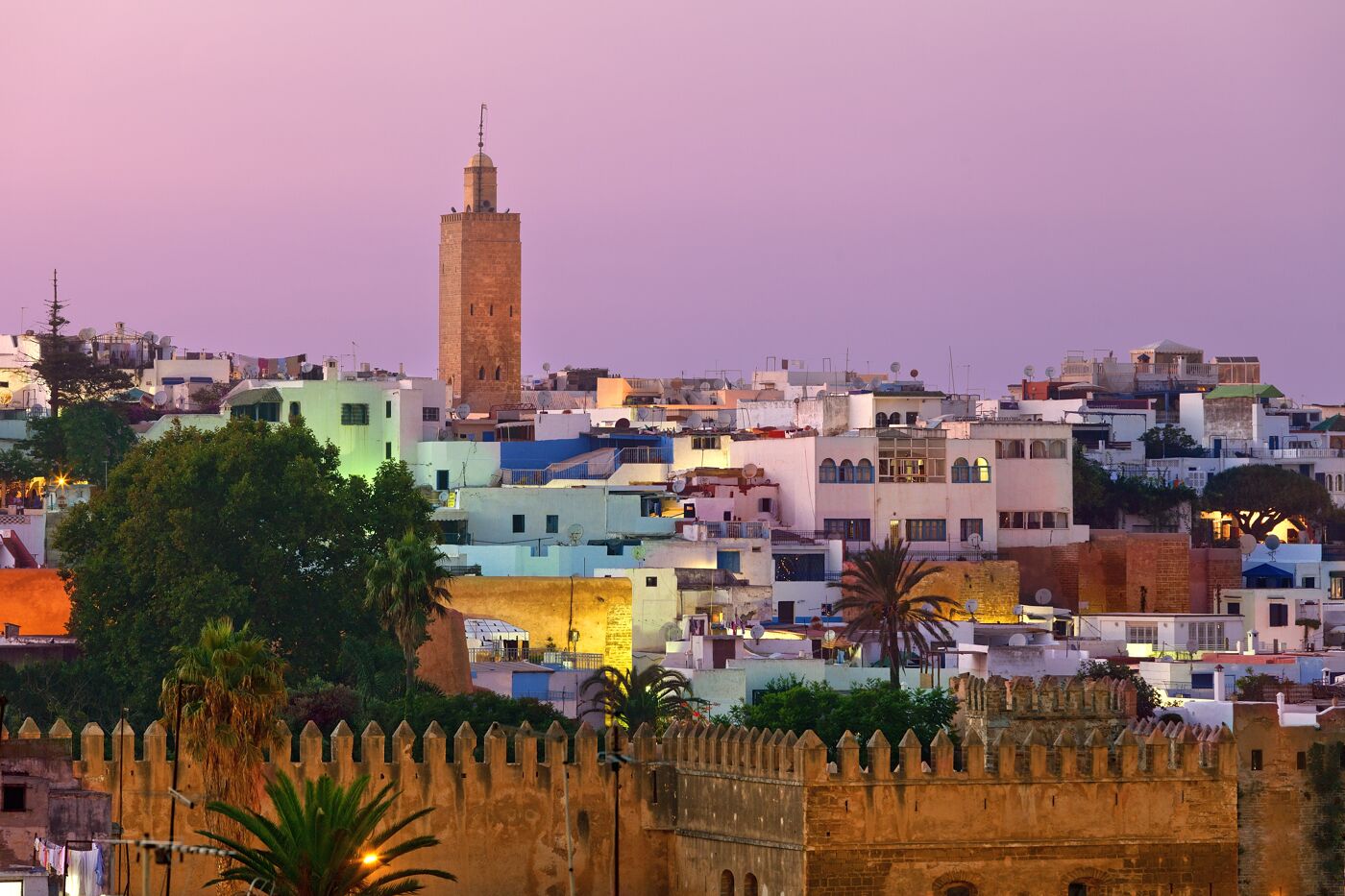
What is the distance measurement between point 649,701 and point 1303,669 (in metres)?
13.5

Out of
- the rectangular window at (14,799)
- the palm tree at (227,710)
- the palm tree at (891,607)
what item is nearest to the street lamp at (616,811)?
the palm tree at (227,710)

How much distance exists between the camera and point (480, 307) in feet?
325

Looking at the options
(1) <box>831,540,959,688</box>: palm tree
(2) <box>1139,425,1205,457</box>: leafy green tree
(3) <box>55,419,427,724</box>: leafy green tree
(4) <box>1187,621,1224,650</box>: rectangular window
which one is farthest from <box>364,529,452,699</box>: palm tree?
(2) <box>1139,425,1205,457</box>: leafy green tree

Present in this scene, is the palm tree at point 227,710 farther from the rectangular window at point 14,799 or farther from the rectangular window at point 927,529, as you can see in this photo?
the rectangular window at point 927,529

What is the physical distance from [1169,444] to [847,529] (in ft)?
63.9

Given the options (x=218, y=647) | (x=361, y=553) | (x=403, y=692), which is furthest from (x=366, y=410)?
(x=218, y=647)

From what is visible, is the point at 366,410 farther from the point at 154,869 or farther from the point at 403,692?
the point at 154,869

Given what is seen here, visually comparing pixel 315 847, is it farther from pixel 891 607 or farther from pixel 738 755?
pixel 891 607

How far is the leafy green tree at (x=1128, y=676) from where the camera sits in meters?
54.0

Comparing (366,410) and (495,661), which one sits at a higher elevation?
(366,410)

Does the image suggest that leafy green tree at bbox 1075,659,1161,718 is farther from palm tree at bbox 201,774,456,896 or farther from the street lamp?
palm tree at bbox 201,774,456,896

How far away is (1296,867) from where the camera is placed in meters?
40.8

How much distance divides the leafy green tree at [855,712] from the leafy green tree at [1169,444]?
40.9 metres

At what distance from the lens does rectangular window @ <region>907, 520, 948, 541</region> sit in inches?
3004
